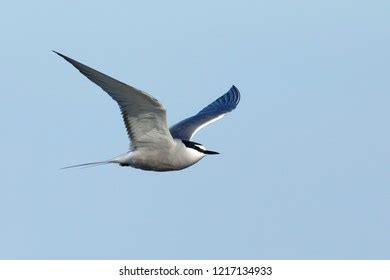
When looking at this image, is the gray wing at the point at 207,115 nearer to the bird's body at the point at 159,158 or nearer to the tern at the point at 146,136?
the tern at the point at 146,136

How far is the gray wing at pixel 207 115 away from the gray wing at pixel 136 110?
1676 mm

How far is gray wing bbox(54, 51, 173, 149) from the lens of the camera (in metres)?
11.9

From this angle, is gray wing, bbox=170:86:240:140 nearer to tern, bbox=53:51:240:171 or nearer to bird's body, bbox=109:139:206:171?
tern, bbox=53:51:240:171

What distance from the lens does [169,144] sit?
521 inches

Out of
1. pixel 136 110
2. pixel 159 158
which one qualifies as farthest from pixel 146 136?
pixel 136 110

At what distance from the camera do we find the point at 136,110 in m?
12.7

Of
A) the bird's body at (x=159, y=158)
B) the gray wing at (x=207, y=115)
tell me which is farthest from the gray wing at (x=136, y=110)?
the gray wing at (x=207, y=115)

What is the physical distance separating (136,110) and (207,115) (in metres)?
3.40

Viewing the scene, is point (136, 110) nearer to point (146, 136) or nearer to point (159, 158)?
point (146, 136)

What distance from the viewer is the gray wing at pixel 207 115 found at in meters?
15.1

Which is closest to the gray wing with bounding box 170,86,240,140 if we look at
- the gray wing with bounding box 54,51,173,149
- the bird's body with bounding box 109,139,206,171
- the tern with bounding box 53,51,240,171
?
the tern with bounding box 53,51,240,171
